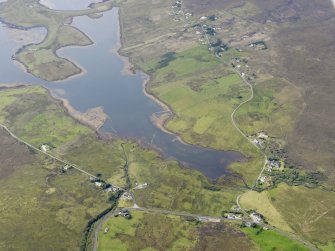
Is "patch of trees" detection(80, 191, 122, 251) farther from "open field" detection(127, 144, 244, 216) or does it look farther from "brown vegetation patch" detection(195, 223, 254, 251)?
"brown vegetation patch" detection(195, 223, 254, 251)

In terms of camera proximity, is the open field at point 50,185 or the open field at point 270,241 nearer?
the open field at point 270,241

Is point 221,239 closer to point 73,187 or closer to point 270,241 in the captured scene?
point 270,241

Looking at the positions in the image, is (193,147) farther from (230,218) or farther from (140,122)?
(230,218)

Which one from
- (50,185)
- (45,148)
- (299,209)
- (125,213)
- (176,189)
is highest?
(299,209)

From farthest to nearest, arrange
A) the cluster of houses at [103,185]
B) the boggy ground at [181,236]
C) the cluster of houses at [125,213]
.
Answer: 1. the cluster of houses at [103,185]
2. the cluster of houses at [125,213]
3. the boggy ground at [181,236]

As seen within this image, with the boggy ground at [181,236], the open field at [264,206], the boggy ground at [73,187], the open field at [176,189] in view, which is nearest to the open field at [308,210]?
the open field at [264,206]

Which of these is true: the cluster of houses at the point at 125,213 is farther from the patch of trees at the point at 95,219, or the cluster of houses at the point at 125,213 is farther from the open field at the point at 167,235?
the patch of trees at the point at 95,219

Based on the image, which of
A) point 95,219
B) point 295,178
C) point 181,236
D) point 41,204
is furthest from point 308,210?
point 41,204

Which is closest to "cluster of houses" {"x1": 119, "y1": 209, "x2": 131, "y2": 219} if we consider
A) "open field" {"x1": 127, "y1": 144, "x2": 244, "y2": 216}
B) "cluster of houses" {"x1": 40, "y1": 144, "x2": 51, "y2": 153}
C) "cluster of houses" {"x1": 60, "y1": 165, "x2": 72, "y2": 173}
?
"open field" {"x1": 127, "y1": 144, "x2": 244, "y2": 216}

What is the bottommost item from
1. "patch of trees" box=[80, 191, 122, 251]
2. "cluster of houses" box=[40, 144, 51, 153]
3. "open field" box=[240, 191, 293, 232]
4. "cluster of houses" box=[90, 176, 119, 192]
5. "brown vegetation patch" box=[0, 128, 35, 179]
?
"brown vegetation patch" box=[0, 128, 35, 179]
